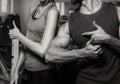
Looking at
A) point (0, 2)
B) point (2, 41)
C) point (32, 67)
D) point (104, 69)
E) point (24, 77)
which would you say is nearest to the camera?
point (104, 69)

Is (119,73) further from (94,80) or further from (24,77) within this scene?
(24,77)

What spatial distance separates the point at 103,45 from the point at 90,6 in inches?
9.0

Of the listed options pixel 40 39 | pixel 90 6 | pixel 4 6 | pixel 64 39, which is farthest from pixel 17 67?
pixel 4 6

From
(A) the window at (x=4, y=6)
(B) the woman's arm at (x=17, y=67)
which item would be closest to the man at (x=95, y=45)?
(B) the woman's arm at (x=17, y=67)

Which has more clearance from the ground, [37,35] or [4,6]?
[37,35]

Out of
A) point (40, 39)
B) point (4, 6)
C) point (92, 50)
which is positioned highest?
point (92, 50)

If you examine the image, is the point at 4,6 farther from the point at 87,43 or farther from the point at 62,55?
the point at 87,43

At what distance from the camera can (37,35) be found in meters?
1.44

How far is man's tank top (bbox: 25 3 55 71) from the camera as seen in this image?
1.41 metres

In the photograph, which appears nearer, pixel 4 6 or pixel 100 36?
pixel 100 36

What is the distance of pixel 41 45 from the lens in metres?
1.34

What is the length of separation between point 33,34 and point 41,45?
5.8 inches

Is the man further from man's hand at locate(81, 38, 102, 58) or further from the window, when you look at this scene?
the window

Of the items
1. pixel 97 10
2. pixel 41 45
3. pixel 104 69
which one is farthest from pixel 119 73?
pixel 41 45
